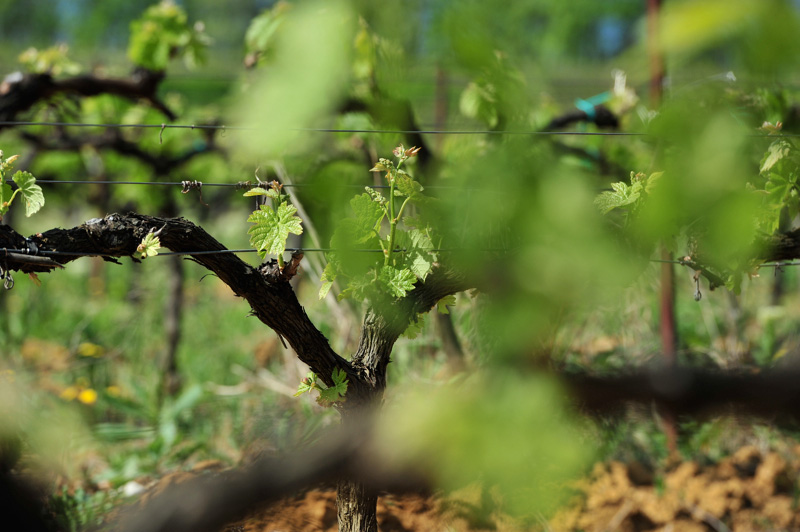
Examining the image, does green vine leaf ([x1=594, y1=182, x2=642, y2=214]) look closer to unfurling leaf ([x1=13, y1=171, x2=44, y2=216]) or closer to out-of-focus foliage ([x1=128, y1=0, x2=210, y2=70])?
unfurling leaf ([x1=13, y1=171, x2=44, y2=216])

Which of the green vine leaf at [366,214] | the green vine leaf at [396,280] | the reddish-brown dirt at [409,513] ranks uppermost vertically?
the green vine leaf at [366,214]

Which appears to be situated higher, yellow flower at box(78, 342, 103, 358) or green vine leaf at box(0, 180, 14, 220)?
yellow flower at box(78, 342, 103, 358)

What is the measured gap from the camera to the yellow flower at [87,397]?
155 inches

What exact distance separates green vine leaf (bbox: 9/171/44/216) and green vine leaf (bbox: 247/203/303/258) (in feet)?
1.37

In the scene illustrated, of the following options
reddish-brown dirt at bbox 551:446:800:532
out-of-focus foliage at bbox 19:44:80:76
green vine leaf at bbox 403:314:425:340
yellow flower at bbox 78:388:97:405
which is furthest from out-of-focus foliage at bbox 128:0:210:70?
reddish-brown dirt at bbox 551:446:800:532

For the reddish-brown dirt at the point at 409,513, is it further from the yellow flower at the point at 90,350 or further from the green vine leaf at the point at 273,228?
the yellow flower at the point at 90,350

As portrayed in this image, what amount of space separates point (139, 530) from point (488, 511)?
1716 mm

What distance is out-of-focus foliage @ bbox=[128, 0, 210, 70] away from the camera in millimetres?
3297

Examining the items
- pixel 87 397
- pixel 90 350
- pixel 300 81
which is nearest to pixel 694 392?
pixel 300 81

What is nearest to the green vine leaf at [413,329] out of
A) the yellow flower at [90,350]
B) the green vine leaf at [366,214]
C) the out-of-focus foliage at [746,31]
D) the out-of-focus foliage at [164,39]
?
the green vine leaf at [366,214]

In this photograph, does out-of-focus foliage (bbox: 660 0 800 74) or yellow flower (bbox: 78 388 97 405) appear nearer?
out-of-focus foliage (bbox: 660 0 800 74)

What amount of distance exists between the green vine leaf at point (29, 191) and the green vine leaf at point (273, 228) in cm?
42

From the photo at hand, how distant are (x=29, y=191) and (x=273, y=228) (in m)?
0.49

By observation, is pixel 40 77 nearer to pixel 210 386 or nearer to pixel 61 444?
pixel 61 444
